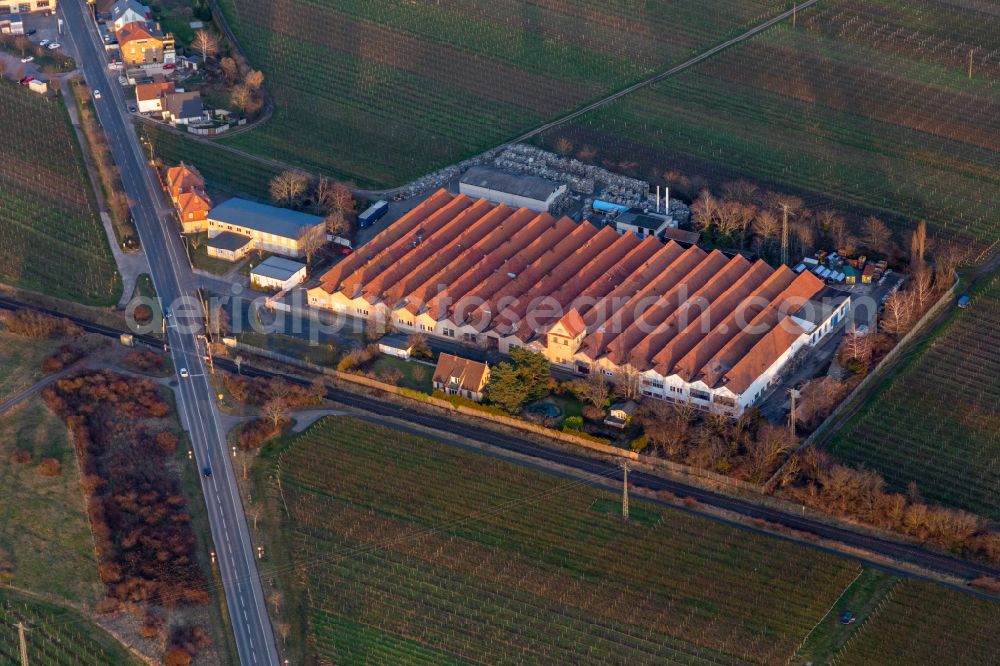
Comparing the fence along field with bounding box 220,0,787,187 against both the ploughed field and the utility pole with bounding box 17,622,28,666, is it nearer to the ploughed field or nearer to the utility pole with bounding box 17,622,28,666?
the ploughed field

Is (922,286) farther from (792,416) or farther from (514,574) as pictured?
(514,574)

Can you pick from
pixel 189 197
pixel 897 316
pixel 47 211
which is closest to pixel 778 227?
pixel 897 316

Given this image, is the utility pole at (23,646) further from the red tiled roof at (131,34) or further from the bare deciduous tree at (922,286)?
the red tiled roof at (131,34)

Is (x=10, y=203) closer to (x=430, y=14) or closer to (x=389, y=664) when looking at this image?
(x=430, y=14)

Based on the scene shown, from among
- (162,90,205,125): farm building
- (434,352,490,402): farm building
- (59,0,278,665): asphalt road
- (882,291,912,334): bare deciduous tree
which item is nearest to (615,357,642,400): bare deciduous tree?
(434,352,490,402): farm building

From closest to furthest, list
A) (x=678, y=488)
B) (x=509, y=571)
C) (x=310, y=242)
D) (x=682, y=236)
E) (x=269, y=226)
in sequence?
(x=509, y=571)
(x=678, y=488)
(x=310, y=242)
(x=682, y=236)
(x=269, y=226)

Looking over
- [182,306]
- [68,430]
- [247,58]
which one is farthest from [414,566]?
[247,58]
